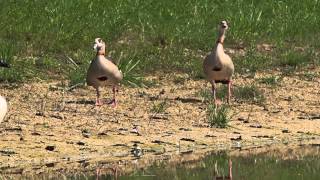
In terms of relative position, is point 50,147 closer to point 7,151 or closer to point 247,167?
point 7,151

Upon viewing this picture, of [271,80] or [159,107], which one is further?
[271,80]

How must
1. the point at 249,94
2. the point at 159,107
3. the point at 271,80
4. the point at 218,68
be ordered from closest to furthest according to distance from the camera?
the point at 159,107 < the point at 218,68 < the point at 249,94 < the point at 271,80

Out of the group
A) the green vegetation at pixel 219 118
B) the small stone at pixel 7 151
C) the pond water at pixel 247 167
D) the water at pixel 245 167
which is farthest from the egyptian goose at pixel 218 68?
the small stone at pixel 7 151

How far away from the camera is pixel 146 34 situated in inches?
657

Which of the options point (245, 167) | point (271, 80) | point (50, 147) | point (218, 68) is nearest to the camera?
point (245, 167)

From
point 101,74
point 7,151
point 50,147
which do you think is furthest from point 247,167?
point 101,74

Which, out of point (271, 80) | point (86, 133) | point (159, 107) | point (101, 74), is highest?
point (271, 80)

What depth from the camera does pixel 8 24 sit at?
16000mm

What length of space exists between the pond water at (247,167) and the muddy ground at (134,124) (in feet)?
1.42

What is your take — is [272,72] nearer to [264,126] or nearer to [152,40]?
[152,40]

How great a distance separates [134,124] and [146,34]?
519 centimetres

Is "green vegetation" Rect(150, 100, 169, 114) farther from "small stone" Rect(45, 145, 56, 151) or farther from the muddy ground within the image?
"small stone" Rect(45, 145, 56, 151)

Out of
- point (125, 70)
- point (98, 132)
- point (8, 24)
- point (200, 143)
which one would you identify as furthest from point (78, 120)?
point (8, 24)

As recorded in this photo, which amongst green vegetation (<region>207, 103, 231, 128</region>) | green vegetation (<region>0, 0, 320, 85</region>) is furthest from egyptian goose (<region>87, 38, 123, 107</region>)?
green vegetation (<region>207, 103, 231, 128</region>)
